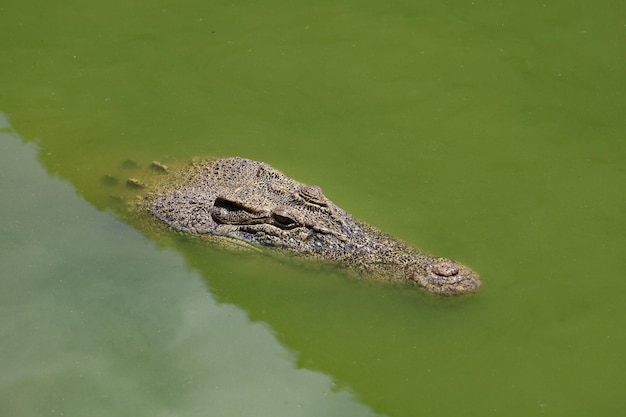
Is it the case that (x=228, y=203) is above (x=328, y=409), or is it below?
above

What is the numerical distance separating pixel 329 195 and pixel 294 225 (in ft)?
2.25

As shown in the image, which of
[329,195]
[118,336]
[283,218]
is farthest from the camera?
[329,195]

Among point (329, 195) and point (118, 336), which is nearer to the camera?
point (118, 336)

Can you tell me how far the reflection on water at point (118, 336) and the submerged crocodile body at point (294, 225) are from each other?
0.41 meters

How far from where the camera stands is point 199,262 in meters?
5.80

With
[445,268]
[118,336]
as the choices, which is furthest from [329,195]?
[118,336]

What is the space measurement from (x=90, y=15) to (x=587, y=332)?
20.0ft

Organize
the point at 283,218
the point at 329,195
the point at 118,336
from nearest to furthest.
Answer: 1. the point at 118,336
2. the point at 283,218
3. the point at 329,195

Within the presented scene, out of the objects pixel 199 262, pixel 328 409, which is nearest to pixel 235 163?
pixel 199 262

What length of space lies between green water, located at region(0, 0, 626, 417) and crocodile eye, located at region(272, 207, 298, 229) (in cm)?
34

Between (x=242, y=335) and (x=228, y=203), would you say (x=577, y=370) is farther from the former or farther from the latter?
(x=228, y=203)

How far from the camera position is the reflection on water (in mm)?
4789

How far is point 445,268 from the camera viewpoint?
5.32 metres

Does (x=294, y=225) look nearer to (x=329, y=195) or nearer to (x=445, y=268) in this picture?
(x=329, y=195)
